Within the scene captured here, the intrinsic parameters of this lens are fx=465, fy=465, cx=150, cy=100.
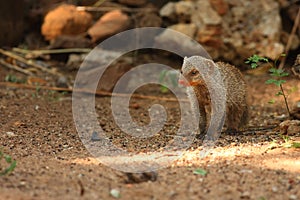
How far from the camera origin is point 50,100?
454 cm

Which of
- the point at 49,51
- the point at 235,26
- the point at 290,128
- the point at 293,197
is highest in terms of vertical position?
the point at 235,26

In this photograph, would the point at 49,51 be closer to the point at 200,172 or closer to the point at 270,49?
the point at 270,49

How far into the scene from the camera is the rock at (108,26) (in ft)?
19.4

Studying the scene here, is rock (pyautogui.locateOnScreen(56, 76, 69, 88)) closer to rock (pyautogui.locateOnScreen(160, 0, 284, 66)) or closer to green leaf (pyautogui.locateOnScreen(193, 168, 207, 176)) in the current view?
A: rock (pyautogui.locateOnScreen(160, 0, 284, 66))

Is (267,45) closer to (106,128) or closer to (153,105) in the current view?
(153,105)

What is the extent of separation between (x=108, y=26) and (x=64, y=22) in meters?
→ 0.58

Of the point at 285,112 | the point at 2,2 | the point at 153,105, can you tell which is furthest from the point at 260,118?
the point at 2,2

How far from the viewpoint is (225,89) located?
3.48m

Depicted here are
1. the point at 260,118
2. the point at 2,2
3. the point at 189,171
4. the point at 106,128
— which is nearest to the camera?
the point at 189,171

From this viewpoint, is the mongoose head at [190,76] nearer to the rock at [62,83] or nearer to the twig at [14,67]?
the rock at [62,83]

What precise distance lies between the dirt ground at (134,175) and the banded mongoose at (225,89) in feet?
0.45

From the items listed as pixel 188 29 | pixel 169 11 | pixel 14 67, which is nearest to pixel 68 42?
pixel 14 67

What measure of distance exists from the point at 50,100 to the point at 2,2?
1753 millimetres

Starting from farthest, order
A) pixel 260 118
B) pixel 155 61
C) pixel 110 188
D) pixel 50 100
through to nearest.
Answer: pixel 155 61
pixel 50 100
pixel 260 118
pixel 110 188
